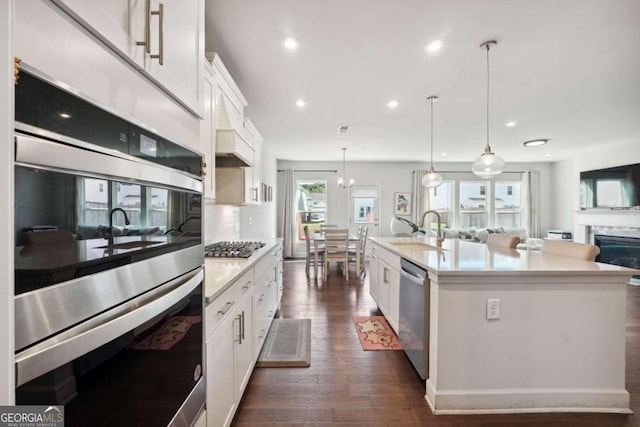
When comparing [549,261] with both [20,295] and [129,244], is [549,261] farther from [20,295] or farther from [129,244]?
[20,295]

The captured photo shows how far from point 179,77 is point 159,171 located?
42cm

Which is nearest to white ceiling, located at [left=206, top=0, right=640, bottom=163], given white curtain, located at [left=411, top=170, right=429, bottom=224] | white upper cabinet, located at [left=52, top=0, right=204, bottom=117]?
white upper cabinet, located at [left=52, top=0, right=204, bottom=117]

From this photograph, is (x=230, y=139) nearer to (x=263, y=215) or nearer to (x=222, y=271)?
(x=222, y=271)

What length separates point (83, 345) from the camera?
1.79 ft

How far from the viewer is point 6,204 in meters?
0.42

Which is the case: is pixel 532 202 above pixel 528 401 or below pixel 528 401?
above

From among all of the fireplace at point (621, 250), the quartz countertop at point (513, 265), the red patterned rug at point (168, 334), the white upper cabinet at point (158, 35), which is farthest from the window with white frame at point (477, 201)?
the red patterned rug at point (168, 334)

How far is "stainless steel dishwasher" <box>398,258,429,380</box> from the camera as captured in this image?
5.86 ft

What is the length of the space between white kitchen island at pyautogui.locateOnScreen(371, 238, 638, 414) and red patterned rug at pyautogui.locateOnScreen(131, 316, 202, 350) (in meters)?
1.39

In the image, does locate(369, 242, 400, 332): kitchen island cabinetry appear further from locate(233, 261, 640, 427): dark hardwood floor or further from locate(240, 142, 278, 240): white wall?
locate(240, 142, 278, 240): white wall

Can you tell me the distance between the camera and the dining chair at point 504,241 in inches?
98.0

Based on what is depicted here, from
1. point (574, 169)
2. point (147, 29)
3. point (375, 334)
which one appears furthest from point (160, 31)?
point (574, 169)

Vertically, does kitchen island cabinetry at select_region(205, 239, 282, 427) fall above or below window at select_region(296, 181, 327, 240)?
below

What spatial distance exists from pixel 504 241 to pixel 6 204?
3166 mm
